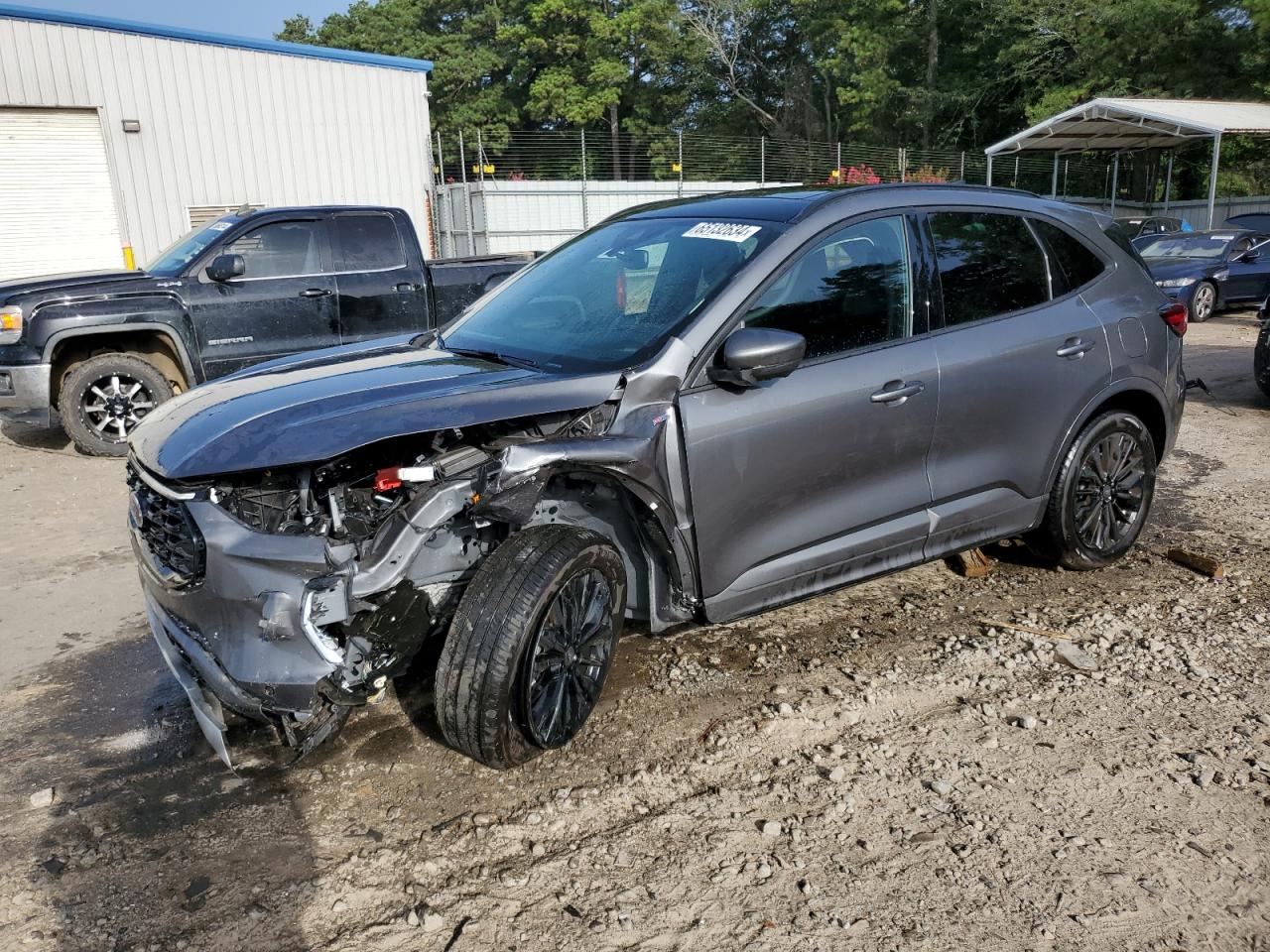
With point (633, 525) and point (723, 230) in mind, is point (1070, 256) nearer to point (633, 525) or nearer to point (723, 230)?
point (723, 230)

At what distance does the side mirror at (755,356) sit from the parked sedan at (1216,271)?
13.6 m

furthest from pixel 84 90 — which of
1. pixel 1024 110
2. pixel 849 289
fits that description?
pixel 1024 110

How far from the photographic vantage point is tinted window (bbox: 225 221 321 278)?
8289 mm

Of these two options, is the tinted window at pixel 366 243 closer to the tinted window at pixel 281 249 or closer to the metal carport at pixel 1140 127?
the tinted window at pixel 281 249

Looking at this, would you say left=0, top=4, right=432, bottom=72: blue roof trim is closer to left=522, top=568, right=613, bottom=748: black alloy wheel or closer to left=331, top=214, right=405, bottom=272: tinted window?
left=331, top=214, right=405, bottom=272: tinted window

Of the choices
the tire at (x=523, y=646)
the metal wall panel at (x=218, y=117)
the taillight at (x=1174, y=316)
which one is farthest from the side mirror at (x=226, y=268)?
the metal wall panel at (x=218, y=117)

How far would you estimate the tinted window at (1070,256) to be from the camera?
455 centimetres

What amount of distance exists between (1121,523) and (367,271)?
6.20 metres

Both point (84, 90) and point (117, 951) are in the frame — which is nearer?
point (117, 951)

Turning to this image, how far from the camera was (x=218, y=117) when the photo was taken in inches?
649

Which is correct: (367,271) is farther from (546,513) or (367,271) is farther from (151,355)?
(546,513)

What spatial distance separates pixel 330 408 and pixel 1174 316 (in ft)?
13.1

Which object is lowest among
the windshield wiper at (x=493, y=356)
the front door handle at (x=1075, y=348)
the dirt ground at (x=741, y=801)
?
the dirt ground at (x=741, y=801)

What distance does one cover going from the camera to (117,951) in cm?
250
